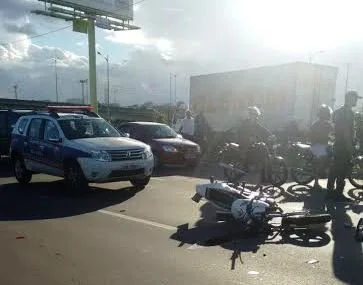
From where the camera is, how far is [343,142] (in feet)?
32.4

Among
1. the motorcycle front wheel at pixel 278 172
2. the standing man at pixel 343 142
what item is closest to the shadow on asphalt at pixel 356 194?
the standing man at pixel 343 142

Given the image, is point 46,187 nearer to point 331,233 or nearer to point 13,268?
point 13,268

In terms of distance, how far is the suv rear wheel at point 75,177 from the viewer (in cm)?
1018

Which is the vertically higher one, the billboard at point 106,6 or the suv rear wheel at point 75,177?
the billboard at point 106,6

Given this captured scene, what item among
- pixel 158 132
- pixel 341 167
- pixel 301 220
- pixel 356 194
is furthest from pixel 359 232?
pixel 158 132

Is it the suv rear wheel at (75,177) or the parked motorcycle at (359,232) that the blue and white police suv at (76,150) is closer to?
the suv rear wheel at (75,177)

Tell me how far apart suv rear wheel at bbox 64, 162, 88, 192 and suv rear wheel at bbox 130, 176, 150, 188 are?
124 centimetres

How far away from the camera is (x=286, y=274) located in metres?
5.27

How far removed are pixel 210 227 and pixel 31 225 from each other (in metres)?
2.73

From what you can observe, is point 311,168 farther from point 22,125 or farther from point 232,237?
point 22,125

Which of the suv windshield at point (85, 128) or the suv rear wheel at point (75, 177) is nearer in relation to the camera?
the suv rear wheel at point (75, 177)

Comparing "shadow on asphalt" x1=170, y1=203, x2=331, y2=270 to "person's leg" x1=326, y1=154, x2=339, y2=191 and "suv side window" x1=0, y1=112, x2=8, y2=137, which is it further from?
"suv side window" x1=0, y1=112, x2=8, y2=137

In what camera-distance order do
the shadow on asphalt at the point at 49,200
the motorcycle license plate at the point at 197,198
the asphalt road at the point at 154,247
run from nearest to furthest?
the asphalt road at the point at 154,247
the motorcycle license plate at the point at 197,198
the shadow on asphalt at the point at 49,200

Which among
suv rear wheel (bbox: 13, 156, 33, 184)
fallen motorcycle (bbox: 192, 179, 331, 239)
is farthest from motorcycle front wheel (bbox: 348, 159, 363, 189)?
suv rear wheel (bbox: 13, 156, 33, 184)
